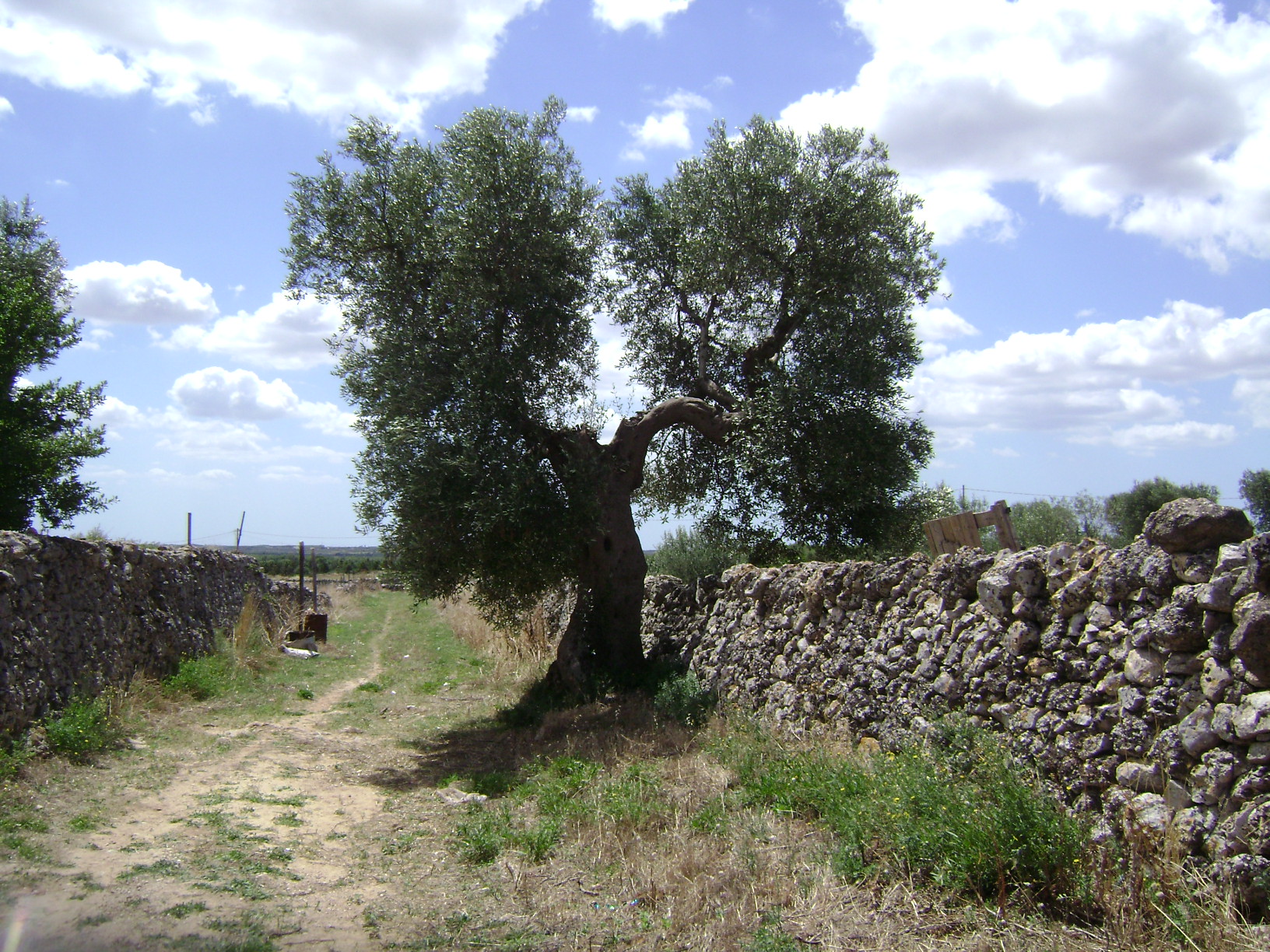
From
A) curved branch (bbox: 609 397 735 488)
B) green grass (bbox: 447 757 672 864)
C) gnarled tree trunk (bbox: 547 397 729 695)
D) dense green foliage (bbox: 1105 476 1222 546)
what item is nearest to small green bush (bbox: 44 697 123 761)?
green grass (bbox: 447 757 672 864)

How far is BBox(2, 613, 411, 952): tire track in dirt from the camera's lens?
499 centimetres

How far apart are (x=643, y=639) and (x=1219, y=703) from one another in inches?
427

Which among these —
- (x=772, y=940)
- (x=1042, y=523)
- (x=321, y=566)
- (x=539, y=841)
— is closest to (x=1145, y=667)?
(x=772, y=940)

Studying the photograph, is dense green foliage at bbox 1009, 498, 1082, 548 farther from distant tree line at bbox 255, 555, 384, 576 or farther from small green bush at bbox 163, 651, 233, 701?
distant tree line at bbox 255, 555, 384, 576

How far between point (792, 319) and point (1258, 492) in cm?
3584

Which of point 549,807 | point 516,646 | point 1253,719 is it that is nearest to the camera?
point 1253,719

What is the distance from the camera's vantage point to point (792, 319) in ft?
42.8

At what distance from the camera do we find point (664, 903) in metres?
5.48

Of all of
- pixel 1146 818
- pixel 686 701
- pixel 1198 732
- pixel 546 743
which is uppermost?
pixel 1198 732

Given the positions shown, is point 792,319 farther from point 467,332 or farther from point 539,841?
point 539,841

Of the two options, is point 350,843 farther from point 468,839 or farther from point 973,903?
point 973,903

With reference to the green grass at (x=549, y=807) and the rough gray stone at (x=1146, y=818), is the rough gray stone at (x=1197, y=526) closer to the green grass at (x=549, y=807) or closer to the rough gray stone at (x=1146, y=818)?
the rough gray stone at (x=1146, y=818)

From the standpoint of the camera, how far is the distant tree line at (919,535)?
41.2ft

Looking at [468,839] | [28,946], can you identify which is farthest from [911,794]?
[28,946]
